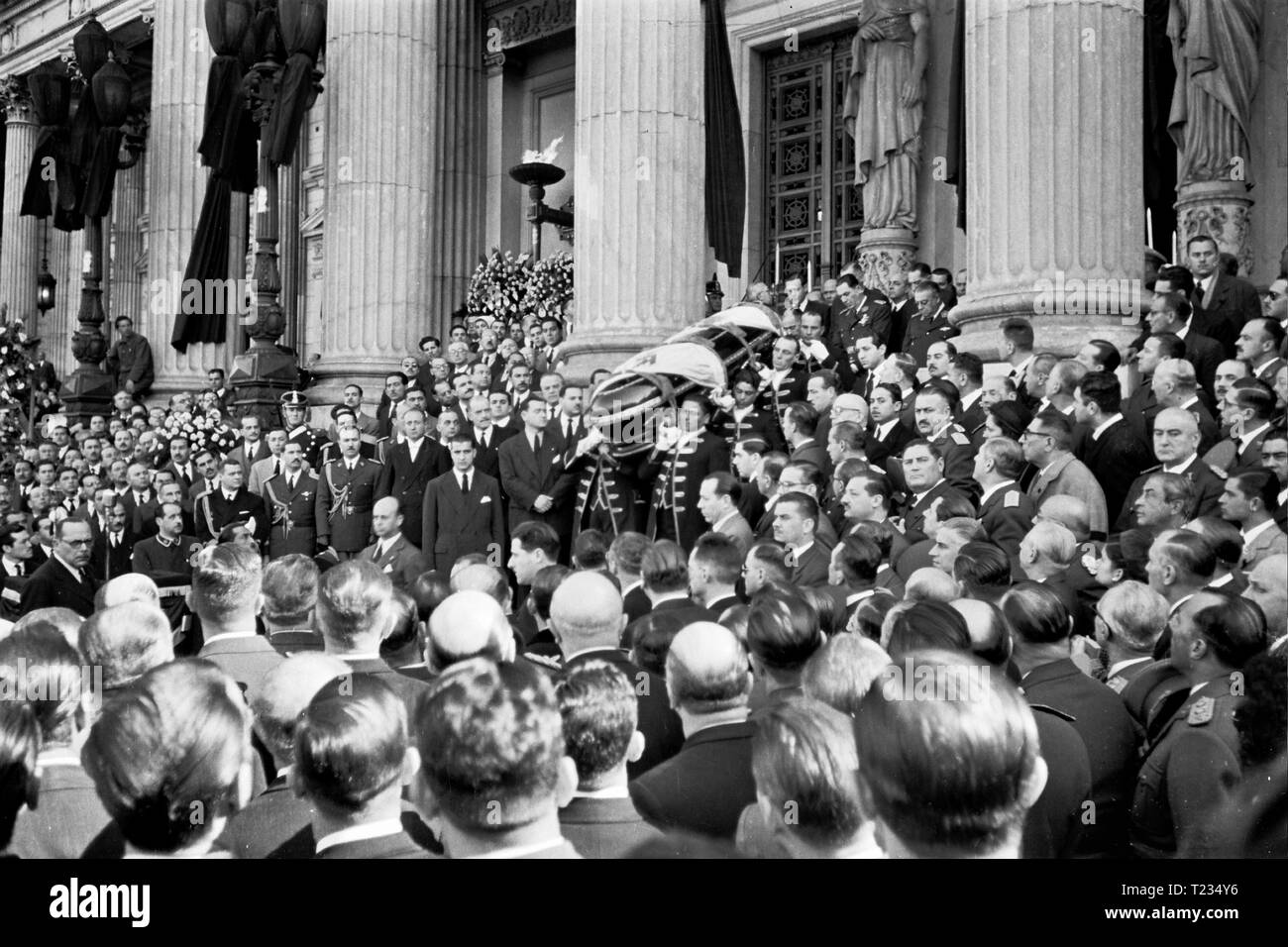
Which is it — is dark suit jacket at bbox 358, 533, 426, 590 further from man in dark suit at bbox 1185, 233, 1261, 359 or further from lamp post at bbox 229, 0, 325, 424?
lamp post at bbox 229, 0, 325, 424

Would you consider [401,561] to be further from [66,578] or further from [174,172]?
[174,172]

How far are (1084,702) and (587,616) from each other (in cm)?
161

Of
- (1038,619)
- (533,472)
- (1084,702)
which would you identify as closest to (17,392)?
(533,472)

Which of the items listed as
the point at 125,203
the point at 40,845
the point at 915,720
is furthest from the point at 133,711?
the point at 125,203

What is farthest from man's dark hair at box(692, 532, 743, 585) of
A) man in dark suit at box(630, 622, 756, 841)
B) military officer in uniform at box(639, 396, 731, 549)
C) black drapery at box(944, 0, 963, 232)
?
black drapery at box(944, 0, 963, 232)

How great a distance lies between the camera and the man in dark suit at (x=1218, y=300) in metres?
10.2

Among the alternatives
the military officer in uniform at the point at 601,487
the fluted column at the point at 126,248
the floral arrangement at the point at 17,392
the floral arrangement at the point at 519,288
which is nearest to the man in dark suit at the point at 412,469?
the military officer in uniform at the point at 601,487

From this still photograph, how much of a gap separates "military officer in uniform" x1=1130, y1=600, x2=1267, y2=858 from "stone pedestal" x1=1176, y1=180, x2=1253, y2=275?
33.5 feet

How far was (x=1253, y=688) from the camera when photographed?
12.5 feet

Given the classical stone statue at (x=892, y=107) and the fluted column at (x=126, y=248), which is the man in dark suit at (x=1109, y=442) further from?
the fluted column at (x=126, y=248)

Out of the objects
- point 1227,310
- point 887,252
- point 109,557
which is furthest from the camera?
point 887,252

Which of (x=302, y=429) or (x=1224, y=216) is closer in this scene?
(x=1224, y=216)

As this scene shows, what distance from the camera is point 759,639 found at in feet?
15.0
